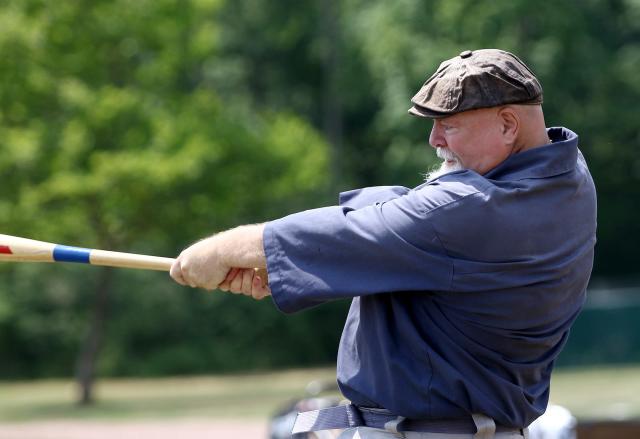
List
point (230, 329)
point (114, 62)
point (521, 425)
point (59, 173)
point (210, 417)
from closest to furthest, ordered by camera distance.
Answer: point (521, 425)
point (210, 417)
point (59, 173)
point (114, 62)
point (230, 329)

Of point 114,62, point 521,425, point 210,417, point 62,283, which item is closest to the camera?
point 521,425

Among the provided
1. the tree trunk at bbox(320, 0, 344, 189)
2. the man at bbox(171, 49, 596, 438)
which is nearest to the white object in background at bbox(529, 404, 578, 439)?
the man at bbox(171, 49, 596, 438)

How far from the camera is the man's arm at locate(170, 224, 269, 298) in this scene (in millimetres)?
3594

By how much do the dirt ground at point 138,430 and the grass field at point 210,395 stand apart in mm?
972

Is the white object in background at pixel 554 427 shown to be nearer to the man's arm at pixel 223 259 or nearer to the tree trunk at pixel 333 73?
the man's arm at pixel 223 259

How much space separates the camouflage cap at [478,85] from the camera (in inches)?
140

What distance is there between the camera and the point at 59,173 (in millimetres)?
24312

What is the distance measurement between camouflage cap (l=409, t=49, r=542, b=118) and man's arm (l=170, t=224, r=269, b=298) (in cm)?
65

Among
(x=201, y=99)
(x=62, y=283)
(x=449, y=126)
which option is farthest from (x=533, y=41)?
(x=449, y=126)

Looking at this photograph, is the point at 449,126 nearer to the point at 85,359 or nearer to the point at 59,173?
the point at 59,173

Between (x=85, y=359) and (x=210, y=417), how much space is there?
6.56 metres

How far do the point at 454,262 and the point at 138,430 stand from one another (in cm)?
1642

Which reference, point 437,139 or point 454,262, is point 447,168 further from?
point 454,262

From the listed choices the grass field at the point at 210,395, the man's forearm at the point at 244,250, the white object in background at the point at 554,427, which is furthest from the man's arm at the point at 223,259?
the grass field at the point at 210,395
